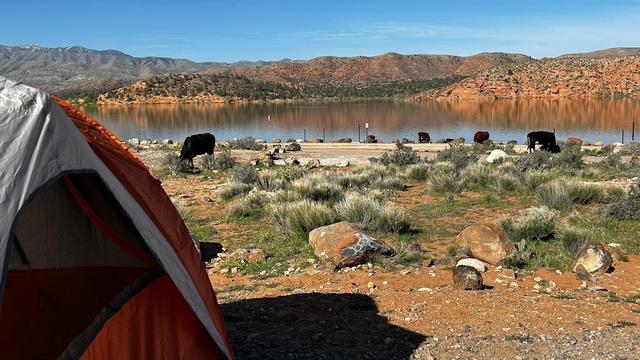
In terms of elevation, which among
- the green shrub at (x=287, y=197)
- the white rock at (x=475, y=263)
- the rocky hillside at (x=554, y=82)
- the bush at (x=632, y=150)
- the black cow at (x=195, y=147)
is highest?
the rocky hillside at (x=554, y=82)

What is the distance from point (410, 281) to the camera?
781 cm

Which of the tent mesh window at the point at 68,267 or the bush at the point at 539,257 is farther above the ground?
the tent mesh window at the point at 68,267

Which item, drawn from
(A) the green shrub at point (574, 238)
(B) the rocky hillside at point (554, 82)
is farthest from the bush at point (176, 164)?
(B) the rocky hillside at point (554, 82)

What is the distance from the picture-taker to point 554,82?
75375mm

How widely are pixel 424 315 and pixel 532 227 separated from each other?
13.5ft

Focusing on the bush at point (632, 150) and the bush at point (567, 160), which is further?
the bush at point (632, 150)

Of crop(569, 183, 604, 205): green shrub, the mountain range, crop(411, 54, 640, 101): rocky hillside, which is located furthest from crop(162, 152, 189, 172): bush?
crop(411, 54, 640, 101): rocky hillside

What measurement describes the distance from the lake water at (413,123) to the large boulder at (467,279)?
97.1 feet

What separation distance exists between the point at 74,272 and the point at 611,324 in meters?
5.26

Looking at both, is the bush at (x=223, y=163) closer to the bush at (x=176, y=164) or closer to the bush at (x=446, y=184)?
the bush at (x=176, y=164)

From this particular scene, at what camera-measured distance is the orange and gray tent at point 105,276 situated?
444cm

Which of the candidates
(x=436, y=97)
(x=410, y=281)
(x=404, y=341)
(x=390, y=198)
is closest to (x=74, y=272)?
(x=404, y=341)

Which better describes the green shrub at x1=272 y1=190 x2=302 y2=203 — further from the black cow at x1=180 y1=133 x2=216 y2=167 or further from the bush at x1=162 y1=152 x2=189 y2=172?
the black cow at x1=180 y1=133 x2=216 y2=167

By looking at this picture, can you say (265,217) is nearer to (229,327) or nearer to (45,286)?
(229,327)
